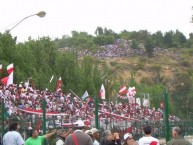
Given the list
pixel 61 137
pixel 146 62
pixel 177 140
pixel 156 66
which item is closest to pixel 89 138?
pixel 177 140

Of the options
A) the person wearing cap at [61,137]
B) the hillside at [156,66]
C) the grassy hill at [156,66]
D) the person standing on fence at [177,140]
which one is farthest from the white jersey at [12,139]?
the hillside at [156,66]

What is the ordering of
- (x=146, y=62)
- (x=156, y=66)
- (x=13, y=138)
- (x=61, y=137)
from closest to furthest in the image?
(x=61, y=137) < (x=13, y=138) < (x=156, y=66) < (x=146, y=62)

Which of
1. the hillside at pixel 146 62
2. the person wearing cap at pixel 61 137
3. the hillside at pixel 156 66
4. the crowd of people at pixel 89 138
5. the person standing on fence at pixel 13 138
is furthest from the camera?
the hillside at pixel 146 62

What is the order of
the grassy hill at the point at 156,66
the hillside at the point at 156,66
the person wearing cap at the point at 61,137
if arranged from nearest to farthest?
the person wearing cap at the point at 61,137 < the grassy hill at the point at 156,66 < the hillside at the point at 156,66

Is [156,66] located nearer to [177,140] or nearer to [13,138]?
[13,138]

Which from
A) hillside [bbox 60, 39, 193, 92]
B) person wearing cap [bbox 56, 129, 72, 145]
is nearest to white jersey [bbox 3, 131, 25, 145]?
person wearing cap [bbox 56, 129, 72, 145]

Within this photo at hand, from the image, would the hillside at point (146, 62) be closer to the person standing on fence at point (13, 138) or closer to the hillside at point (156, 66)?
the hillside at point (156, 66)

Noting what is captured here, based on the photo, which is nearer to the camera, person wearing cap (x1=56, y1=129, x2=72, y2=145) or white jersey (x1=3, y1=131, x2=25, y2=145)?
person wearing cap (x1=56, y1=129, x2=72, y2=145)

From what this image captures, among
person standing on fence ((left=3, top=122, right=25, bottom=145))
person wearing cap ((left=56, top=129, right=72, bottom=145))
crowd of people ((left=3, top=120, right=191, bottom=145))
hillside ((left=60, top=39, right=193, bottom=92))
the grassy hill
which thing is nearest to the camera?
crowd of people ((left=3, top=120, right=191, bottom=145))

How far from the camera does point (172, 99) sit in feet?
51.2

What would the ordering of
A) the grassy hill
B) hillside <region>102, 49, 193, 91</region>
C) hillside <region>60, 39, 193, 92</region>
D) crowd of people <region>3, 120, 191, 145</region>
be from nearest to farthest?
crowd of people <region>3, 120, 191, 145</region> < the grassy hill < hillside <region>102, 49, 193, 91</region> < hillside <region>60, 39, 193, 92</region>

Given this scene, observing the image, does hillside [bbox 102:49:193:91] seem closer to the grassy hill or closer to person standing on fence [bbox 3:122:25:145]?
the grassy hill

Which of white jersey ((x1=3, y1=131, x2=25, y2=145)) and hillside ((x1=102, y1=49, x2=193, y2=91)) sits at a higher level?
hillside ((x1=102, y1=49, x2=193, y2=91))

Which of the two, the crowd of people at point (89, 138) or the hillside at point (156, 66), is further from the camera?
the hillside at point (156, 66)
